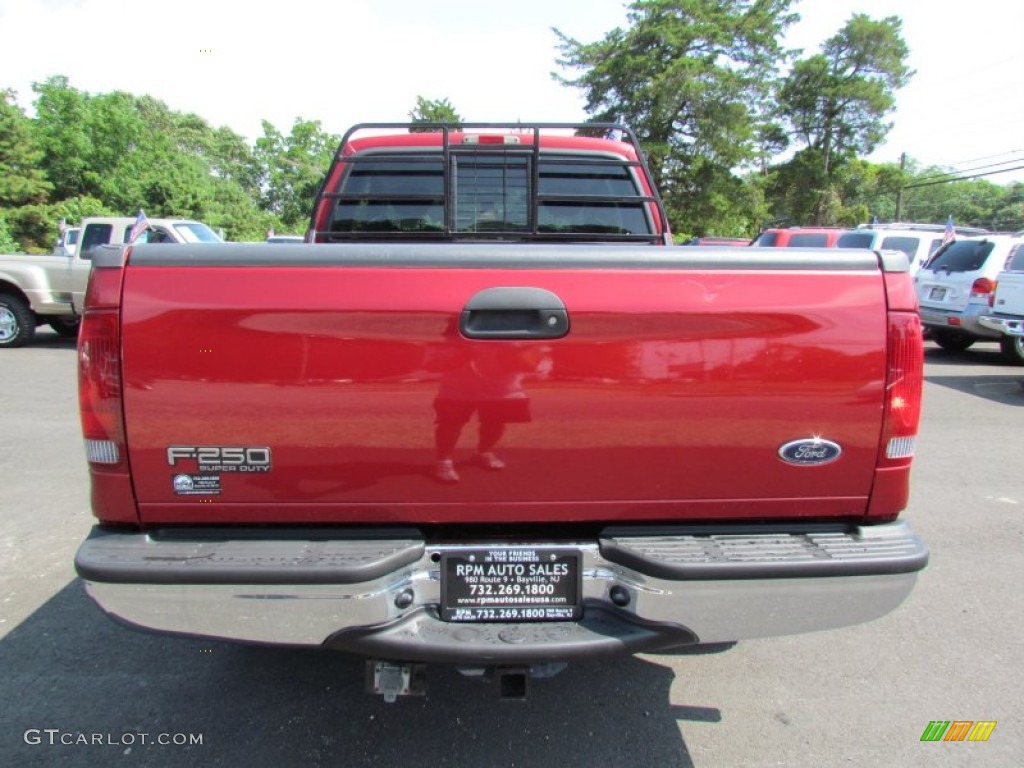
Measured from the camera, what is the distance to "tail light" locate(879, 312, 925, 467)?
6.66 ft

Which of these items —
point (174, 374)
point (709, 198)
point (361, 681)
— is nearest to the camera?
point (174, 374)

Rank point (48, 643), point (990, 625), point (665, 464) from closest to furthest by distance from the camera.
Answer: point (665, 464) < point (48, 643) < point (990, 625)

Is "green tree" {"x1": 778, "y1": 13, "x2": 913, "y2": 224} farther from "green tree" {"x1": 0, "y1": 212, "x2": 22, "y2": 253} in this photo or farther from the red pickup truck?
the red pickup truck

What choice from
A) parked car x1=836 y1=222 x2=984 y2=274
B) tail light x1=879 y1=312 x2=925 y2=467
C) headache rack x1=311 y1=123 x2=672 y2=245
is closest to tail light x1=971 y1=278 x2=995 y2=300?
parked car x1=836 y1=222 x2=984 y2=274

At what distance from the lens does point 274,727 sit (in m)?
2.54

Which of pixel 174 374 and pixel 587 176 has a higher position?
pixel 587 176

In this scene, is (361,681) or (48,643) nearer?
(361,681)

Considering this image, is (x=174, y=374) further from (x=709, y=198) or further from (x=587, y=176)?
(x=709, y=198)

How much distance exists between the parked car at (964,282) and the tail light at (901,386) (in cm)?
976

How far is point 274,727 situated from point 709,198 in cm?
3510

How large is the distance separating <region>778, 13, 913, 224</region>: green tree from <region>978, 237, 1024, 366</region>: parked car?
107ft

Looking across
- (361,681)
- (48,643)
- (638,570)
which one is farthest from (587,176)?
(48,643)

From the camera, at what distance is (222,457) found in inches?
78.4

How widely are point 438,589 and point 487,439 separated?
473mm
